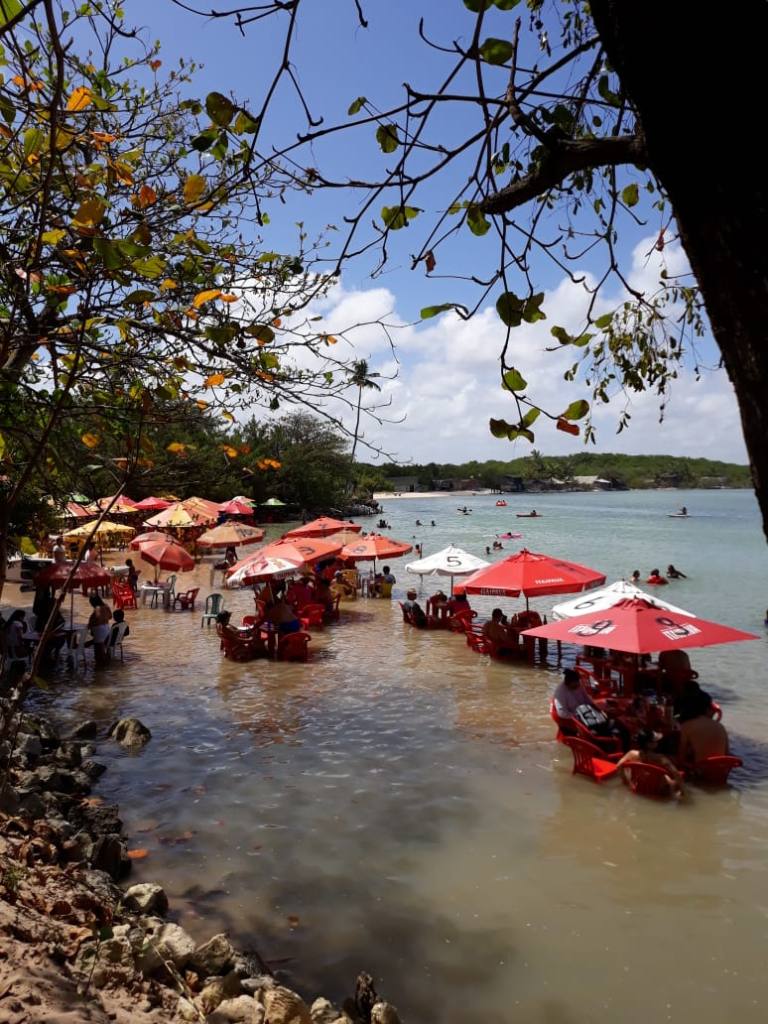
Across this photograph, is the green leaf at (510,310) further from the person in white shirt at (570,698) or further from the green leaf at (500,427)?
the person in white shirt at (570,698)

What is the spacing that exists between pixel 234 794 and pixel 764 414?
7000mm

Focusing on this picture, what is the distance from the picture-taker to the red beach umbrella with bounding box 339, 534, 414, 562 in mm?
18947

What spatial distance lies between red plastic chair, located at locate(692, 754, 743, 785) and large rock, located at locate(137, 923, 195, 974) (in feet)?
18.1

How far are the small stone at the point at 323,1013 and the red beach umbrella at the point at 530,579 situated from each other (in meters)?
8.90

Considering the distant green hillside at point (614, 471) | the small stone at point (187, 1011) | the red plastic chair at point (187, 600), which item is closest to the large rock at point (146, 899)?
the small stone at point (187, 1011)

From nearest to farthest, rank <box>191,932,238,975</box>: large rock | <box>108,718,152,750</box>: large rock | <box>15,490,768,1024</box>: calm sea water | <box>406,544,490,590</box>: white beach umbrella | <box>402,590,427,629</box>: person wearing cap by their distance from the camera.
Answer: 1. <box>191,932,238,975</box>: large rock
2. <box>15,490,768,1024</box>: calm sea water
3. <box>108,718,152,750</box>: large rock
4. <box>406,544,490,590</box>: white beach umbrella
5. <box>402,590,427,629</box>: person wearing cap

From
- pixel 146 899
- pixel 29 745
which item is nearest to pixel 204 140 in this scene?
pixel 146 899

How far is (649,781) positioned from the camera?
7.23 meters

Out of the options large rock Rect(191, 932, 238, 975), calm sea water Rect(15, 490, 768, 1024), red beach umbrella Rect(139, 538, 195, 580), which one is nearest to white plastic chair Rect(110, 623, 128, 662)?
calm sea water Rect(15, 490, 768, 1024)

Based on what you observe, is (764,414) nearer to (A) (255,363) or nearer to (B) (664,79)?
(B) (664,79)

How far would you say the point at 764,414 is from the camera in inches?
57.3

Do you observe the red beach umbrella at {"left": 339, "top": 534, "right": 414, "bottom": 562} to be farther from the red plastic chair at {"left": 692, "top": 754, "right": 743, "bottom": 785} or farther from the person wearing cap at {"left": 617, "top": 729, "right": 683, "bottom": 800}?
the red plastic chair at {"left": 692, "top": 754, "right": 743, "bottom": 785}

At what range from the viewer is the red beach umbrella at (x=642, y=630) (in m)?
8.09

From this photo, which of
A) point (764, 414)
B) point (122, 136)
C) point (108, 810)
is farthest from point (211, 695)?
point (764, 414)
